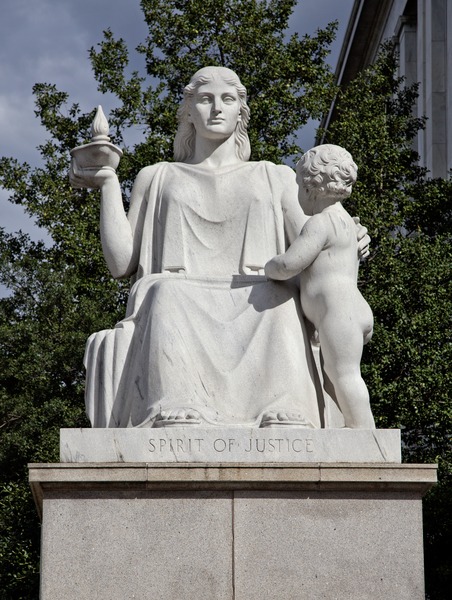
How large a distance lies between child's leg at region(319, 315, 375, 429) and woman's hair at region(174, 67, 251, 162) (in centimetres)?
193

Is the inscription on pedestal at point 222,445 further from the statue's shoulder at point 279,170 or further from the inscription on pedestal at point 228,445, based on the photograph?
the statue's shoulder at point 279,170

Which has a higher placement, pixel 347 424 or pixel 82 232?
pixel 82 232

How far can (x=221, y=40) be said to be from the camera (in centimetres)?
2273

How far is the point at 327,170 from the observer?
9.67m

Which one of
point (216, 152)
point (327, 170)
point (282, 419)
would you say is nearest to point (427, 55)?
point (216, 152)

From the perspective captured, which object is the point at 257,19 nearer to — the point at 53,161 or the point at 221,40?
A: the point at 221,40

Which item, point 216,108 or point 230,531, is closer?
point 230,531

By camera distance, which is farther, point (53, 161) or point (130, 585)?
point (53, 161)

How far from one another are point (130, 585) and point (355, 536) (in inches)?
52.0

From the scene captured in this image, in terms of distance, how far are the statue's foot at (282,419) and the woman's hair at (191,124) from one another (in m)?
2.41

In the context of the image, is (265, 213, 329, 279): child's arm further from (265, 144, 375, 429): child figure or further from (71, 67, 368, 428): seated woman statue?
(71, 67, 368, 428): seated woman statue

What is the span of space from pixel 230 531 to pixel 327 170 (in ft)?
7.93

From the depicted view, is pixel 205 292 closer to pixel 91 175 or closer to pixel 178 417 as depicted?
pixel 178 417

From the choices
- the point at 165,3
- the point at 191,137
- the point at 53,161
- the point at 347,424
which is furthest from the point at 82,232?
the point at 347,424
